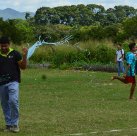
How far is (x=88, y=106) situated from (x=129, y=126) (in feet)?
10.7

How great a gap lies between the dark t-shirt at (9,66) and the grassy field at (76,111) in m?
1.03

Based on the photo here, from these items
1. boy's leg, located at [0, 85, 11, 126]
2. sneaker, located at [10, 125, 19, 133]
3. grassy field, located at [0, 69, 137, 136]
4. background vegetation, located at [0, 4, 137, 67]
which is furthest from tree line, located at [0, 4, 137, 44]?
sneaker, located at [10, 125, 19, 133]

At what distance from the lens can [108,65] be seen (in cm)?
3120

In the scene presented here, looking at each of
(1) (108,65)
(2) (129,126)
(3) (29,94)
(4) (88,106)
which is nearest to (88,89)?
(3) (29,94)

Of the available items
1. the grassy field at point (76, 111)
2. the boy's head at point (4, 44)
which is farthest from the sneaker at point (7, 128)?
the boy's head at point (4, 44)

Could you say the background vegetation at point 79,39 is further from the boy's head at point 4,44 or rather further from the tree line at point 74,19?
the boy's head at point 4,44

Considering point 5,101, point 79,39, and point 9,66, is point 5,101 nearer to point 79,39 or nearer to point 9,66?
point 9,66

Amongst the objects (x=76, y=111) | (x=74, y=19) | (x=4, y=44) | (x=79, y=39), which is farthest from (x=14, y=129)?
(x=74, y=19)

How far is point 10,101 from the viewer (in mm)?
9570

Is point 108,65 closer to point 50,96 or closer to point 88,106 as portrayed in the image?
point 50,96

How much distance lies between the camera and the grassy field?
32.2 feet

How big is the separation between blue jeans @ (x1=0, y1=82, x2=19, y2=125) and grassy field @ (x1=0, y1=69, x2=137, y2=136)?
0.32 metres

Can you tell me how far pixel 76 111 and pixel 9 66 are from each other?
3.30m

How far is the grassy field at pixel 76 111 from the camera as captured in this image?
981cm
